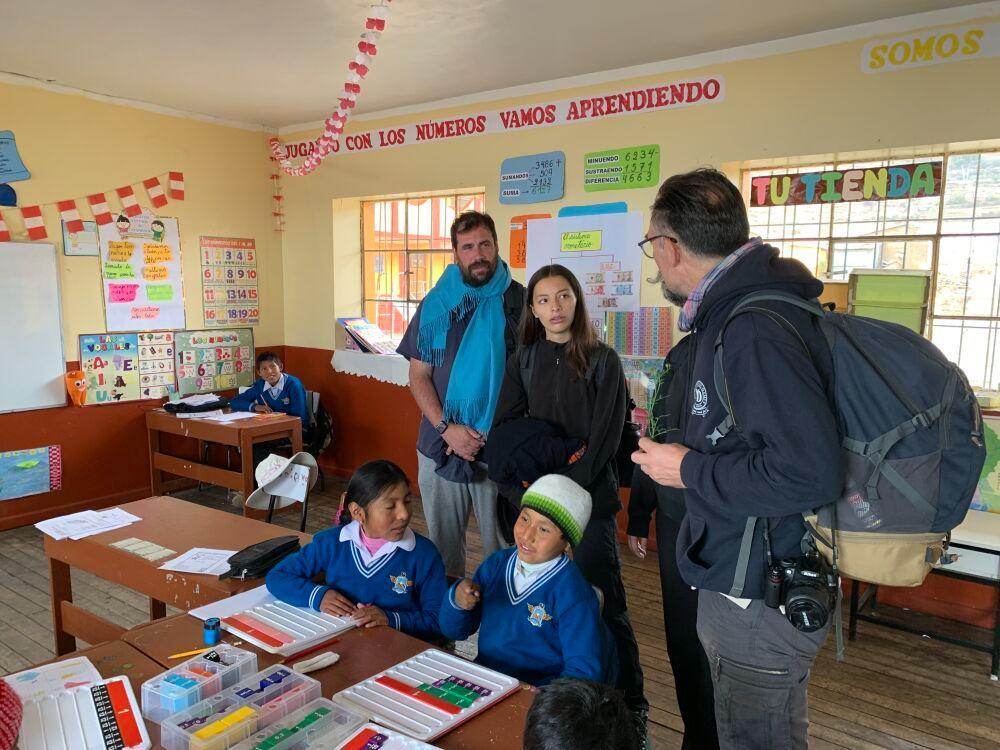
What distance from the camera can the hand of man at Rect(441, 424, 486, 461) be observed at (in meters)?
2.39

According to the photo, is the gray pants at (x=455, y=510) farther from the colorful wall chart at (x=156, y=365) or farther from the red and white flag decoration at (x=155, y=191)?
the red and white flag decoration at (x=155, y=191)

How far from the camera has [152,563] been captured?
2.03 meters

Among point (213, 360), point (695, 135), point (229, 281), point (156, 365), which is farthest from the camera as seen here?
point (229, 281)

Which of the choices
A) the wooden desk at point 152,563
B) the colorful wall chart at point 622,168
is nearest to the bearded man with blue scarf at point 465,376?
the wooden desk at point 152,563

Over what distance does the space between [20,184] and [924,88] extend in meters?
4.91

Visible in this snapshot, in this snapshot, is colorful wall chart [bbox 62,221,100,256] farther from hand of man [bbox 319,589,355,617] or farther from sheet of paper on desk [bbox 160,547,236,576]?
hand of man [bbox 319,589,355,617]

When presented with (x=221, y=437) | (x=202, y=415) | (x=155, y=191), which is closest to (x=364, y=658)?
(x=221, y=437)

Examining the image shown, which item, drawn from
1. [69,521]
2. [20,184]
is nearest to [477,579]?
[69,521]

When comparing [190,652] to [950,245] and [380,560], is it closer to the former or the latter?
[380,560]

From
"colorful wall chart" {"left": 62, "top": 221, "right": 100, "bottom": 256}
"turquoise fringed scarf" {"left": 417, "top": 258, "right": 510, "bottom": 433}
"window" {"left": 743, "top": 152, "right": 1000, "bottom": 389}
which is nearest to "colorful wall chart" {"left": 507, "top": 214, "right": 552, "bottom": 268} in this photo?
"window" {"left": 743, "top": 152, "right": 1000, "bottom": 389}

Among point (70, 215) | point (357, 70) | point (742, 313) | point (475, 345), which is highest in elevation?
point (357, 70)

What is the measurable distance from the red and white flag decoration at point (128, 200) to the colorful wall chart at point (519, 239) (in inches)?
103

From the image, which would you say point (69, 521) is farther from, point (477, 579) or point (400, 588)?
point (477, 579)

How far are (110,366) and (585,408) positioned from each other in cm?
392
